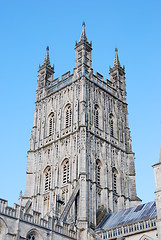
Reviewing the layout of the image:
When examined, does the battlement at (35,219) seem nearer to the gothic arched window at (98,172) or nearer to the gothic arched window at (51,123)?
the gothic arched window at (98,172)

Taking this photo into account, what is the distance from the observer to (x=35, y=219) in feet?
101

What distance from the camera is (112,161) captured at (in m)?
43.4

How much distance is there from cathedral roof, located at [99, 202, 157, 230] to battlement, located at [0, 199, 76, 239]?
4.48 meters

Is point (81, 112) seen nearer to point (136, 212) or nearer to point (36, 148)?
point (36, 148)

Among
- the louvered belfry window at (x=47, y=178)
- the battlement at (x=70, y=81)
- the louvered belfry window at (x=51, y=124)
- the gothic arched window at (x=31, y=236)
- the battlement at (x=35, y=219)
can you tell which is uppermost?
the battlement at (x=70, y=81)

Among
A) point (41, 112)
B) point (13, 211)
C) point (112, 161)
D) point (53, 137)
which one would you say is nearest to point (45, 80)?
point (41, 112)

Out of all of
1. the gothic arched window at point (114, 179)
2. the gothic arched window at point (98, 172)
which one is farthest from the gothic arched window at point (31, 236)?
the gothic arched window at point (114, 179)

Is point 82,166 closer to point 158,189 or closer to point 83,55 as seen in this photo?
point 158,189

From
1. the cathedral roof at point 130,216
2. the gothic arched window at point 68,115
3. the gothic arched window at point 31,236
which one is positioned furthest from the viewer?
the gothic arched window at point 68,115

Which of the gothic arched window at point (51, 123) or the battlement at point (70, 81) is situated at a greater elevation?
the battlement at point (70, 81)

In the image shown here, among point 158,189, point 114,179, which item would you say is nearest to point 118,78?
point 114,179

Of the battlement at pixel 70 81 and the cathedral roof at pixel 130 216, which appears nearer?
the cathedral roof at pixel 130 216

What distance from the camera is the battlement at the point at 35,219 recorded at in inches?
1122

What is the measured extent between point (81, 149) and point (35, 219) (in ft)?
35.4
